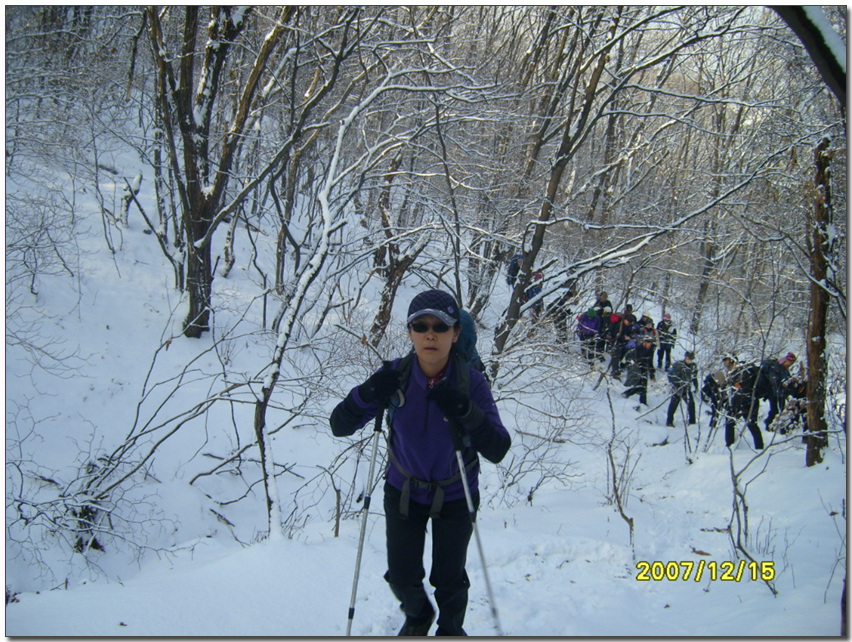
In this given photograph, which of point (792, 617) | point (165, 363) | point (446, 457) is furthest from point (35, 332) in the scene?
point (792, 617)

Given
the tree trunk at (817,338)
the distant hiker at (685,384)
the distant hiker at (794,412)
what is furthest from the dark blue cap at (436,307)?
the distant hiker at (685,384)

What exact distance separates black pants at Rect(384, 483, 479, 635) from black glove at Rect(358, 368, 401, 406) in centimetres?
47

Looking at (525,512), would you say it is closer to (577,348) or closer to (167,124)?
(577,348)

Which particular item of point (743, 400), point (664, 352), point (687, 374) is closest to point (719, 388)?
point (743, 400)

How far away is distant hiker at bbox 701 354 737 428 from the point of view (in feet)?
29.4

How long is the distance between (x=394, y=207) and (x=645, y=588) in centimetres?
1050

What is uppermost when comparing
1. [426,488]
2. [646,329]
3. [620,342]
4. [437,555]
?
[646,329]

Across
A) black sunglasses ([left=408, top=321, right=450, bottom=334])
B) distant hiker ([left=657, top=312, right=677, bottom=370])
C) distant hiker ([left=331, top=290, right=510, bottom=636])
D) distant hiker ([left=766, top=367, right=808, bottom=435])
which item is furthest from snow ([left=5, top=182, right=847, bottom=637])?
distant hiker ([left=657, top=312, right=677, bottom=370])

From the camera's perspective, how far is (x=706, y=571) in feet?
13.6

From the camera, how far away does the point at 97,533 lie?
5.70 meters

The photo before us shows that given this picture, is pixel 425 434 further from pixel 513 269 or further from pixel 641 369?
pixel 513 269

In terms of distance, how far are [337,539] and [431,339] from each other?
98.0 inches

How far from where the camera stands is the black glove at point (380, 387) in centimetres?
234

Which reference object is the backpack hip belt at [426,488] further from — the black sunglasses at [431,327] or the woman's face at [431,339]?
the black sunglasses at [431,327]
